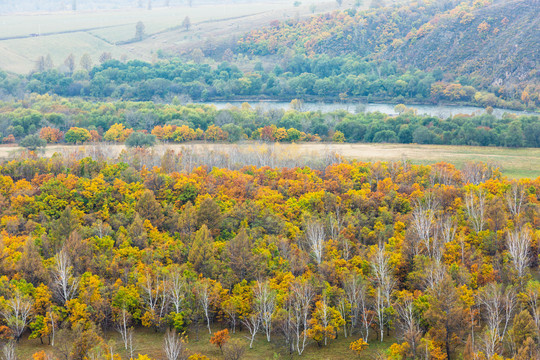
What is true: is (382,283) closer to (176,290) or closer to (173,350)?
(176,290)

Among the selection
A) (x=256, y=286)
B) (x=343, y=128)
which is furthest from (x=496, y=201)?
(x=343, y=128)

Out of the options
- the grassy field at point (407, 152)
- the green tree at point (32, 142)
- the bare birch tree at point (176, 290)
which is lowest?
the bare birch tree at point (176, 290)

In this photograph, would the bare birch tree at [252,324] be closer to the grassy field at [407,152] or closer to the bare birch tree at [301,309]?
the bare birch tree at [301,309]

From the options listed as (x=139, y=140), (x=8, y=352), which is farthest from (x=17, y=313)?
(x=139, y=140)

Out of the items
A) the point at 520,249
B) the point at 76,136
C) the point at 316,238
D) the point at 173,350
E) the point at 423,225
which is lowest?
Answer: the point at 173,350

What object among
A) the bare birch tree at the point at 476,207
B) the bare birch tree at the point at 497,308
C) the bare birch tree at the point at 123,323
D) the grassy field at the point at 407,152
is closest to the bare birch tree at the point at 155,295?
the bare birch tree at the point at 123,323

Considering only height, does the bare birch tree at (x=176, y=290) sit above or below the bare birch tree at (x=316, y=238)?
below

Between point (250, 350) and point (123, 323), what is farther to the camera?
point (123, 323)

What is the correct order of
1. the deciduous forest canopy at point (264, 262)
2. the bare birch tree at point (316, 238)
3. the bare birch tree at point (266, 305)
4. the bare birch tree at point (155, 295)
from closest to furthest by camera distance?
the deciduous forest canopy at point (264, 262) < the bare birch tree at point (266, 305) < the bare birch tree at point (155, 295) < the bare birch tree at point (316, 238)
